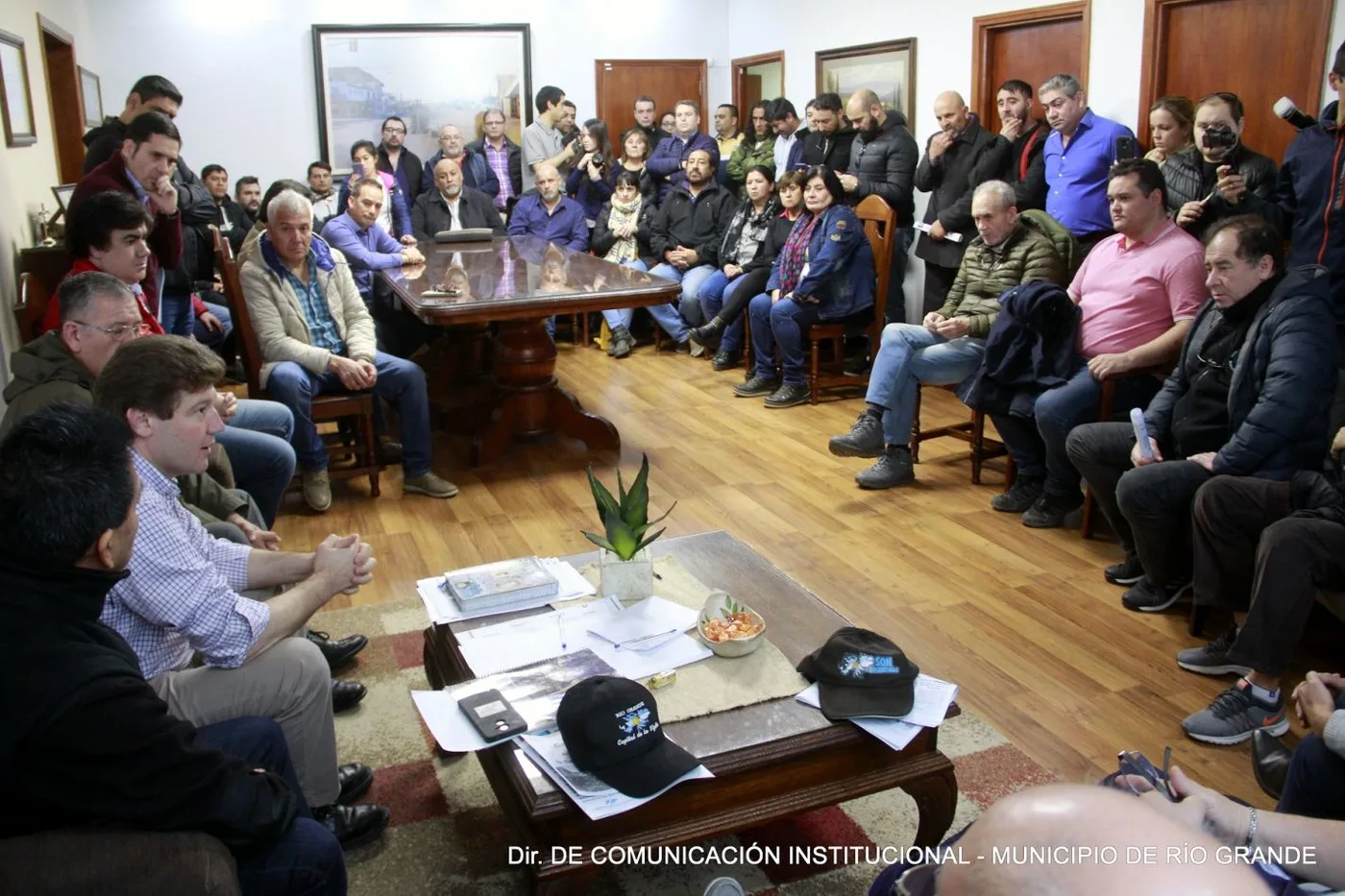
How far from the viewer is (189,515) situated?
204 centimetres

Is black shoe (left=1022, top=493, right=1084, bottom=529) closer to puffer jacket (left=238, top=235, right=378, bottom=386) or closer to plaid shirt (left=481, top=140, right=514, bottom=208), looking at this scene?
puffer jacket (left=238, top=235, right=378, bottom=386)

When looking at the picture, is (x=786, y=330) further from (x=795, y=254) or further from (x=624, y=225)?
(x=624, y=225)

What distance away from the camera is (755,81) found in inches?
332

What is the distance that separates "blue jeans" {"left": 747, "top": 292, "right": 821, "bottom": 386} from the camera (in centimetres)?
538

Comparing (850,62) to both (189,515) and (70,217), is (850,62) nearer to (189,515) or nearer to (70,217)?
(70,217)

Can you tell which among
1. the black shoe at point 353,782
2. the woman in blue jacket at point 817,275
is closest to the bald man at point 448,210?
the woman in blue jacket at point 817,275

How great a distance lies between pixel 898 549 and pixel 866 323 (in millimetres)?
2131

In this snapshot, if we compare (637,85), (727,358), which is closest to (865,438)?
(727,358)

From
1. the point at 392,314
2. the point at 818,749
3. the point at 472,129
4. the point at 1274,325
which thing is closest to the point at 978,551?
the point at 1274,325

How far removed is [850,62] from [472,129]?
3099 mm

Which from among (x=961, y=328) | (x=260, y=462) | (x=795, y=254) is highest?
(x=795, y=254)

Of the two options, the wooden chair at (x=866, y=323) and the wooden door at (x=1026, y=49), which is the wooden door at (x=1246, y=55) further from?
the wooden chair at (x=866, y=323)

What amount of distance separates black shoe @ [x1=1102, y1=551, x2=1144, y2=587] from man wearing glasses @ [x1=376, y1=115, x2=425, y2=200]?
5.88 m

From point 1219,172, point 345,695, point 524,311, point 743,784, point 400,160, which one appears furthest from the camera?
point 400,160
